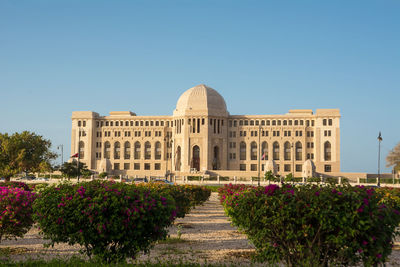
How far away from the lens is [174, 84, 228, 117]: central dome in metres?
89.1

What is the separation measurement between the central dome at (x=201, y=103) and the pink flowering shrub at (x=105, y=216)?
7738cm

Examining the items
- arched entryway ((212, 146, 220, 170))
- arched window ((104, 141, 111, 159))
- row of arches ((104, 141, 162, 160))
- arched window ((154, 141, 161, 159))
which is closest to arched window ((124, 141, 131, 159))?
row of arches ((104, 141, 162, 160))

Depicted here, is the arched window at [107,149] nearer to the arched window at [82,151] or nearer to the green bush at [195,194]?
the arched window at [82,151]

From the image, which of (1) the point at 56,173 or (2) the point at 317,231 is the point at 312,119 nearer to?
(1) the point at 56,173

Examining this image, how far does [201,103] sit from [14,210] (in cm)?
7645

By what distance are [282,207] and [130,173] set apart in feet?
283

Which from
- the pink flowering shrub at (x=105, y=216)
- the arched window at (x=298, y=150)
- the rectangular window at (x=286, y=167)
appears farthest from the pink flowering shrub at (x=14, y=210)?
the arched window at (x=298, y=150)

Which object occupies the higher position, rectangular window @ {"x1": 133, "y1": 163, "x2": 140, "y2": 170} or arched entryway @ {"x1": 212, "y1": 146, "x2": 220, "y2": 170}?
arched entryway @ {"x1": 212, "y1": 146, "x2": 220, "y2": 170}

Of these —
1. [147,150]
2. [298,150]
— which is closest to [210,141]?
[147,150]

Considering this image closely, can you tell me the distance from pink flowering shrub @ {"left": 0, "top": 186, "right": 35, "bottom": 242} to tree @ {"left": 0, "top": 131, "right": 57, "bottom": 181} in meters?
31.9

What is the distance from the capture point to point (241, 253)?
15094mm

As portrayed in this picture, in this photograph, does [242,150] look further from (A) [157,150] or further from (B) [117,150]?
(B) [117,150]

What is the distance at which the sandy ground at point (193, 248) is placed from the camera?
14.0m

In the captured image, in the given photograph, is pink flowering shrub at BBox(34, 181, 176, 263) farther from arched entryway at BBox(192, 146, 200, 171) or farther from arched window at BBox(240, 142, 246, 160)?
arched window at BBox(240, 142, 246, 160)
